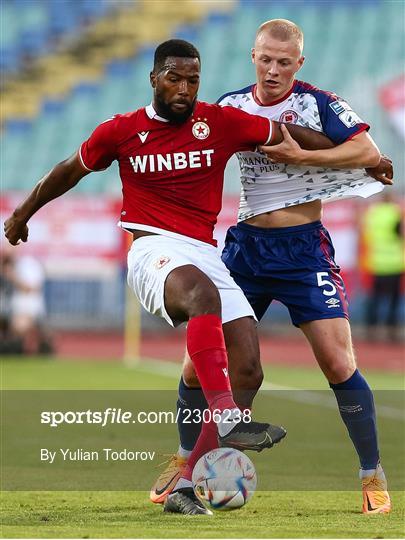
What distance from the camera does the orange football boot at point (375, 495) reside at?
5.75 meters

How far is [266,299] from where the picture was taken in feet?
20.5

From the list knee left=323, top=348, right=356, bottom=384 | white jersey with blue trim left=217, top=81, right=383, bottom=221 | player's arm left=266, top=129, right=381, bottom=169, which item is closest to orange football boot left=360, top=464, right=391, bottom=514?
knee left=323, top=348, right=356, bottom=384

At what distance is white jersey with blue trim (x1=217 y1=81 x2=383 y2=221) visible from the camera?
19.9 feet

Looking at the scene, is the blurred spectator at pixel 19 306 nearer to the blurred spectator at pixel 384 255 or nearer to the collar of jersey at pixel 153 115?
the blurred spectator at pixel 384 255

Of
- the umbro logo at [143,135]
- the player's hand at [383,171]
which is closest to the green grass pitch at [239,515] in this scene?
the player's hand at [383,171]

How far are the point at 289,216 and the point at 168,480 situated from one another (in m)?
1.50

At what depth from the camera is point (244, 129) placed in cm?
572

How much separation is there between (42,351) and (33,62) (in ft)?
28.3

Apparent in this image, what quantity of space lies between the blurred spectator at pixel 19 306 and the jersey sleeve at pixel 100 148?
1111 cm

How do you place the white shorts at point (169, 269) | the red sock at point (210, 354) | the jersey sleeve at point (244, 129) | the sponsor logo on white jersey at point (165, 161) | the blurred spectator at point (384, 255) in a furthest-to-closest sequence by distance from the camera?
1. the blurred spectator at point (384, 255)
2. the jersey sleeve at point (244, 129)
3. the sponsor logo on white jersey at point (165, 161)
4. the white shorts at point (169, 269)
5. the red sock at point (210, 354)

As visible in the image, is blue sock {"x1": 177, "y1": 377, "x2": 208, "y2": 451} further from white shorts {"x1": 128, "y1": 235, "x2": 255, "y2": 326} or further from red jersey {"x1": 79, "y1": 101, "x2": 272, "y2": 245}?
red jersey {"x1": 79, "y1": 101, "x2": 272, "y2": 245}

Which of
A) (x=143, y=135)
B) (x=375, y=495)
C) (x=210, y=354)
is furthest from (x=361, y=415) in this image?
(x=143, y=135)

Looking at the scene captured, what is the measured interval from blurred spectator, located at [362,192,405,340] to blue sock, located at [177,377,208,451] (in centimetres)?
1251

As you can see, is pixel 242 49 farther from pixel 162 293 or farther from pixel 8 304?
pixel 162 293
